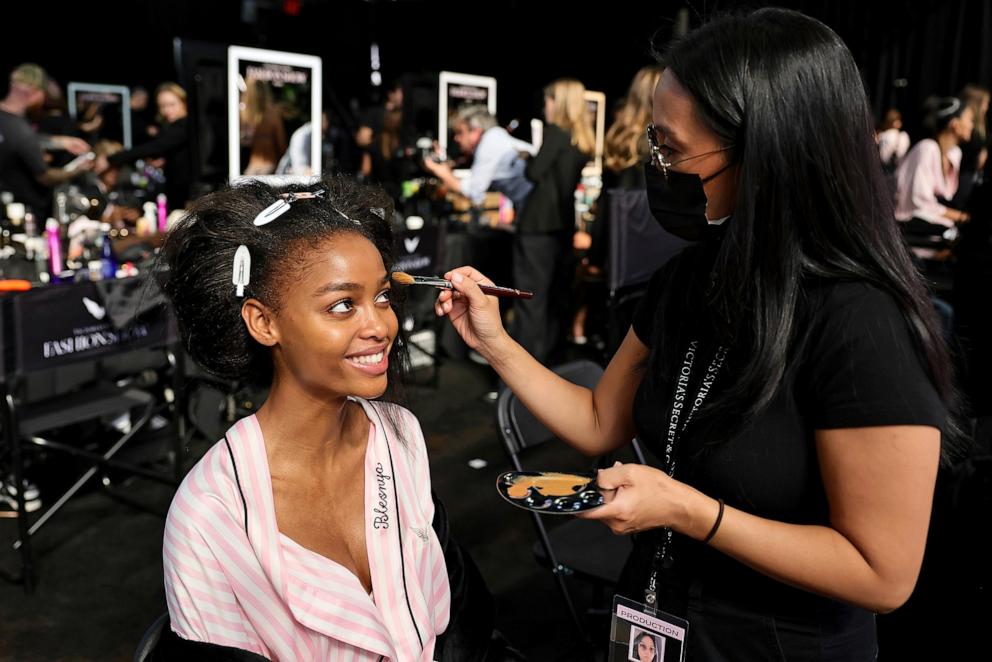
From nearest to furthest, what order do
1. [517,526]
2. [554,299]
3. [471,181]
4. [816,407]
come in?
[816,407] < [517,526] < [554,299] < [471,181]

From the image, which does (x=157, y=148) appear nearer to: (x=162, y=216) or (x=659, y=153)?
(x=162, y=216)

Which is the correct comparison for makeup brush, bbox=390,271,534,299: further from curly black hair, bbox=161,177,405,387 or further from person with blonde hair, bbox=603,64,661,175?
person with blonde hair, bbox=603,64,661,175

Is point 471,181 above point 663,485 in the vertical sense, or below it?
Result: above

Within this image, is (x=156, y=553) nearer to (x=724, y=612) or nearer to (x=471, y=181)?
(x=724, y=612)

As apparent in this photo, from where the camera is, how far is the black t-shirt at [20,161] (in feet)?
14.3

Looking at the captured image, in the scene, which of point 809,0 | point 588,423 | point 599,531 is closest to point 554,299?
point 809,0

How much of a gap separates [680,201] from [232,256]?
2.14 ft

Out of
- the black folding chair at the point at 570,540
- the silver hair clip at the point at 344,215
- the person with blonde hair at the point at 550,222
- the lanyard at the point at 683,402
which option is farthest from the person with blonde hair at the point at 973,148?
the silver hair clip at the point at 344,215

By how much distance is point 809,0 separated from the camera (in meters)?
4.97

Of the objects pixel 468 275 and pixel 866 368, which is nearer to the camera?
pixel 866 368

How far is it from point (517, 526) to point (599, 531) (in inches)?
41.6

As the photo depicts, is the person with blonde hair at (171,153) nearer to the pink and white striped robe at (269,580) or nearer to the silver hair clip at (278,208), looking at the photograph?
the silver hair clip at (278,208)

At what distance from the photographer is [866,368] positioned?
944 millimetres

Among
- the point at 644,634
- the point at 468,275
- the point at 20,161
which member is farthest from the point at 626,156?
the point at 644,634
